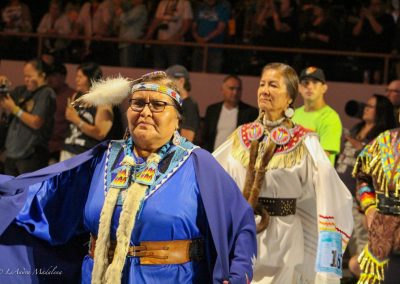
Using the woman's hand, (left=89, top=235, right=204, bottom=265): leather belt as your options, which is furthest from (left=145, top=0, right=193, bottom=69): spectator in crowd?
(left=89, top=235, right=204, bottom=265): leather belt

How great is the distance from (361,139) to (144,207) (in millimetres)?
4141

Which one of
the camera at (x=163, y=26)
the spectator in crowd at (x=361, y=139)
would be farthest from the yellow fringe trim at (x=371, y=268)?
the camera at (x=163, y=26)

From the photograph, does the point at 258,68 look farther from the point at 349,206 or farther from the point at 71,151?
the point at 349,206

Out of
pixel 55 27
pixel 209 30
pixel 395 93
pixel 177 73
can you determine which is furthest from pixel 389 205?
pixel 55 27

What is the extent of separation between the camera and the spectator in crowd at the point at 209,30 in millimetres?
10469

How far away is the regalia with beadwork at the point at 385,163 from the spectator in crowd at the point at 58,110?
3919 millimetres

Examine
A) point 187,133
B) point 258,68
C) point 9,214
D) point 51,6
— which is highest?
point 51,6

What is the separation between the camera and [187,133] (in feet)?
22.0

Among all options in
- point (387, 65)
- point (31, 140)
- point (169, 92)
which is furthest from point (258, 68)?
point (169, 92)

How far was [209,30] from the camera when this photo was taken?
1074 cm

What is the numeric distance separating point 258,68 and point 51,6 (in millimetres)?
3049

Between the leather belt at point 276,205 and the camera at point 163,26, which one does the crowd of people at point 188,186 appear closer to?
the leather belt at point 276,205

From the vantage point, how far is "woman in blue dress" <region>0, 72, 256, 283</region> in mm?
3758

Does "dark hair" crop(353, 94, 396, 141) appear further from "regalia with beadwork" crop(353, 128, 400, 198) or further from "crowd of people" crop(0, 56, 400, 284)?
"regalia with beadwork" crop(353, 128, 400, 198)
